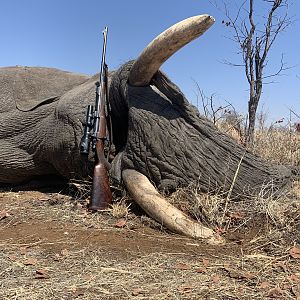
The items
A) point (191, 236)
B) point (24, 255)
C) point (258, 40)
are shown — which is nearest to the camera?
point (24, 255)

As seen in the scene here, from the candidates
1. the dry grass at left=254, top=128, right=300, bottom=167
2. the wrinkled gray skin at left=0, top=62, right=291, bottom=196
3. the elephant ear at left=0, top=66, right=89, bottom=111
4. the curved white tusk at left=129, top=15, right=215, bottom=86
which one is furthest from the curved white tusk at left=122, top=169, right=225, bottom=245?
the dry grass at left=254, top=128, right=300, bottom=167

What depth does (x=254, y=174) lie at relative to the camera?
13.5ft

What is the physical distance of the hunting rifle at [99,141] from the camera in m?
4.16

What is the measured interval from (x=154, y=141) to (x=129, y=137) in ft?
0.92

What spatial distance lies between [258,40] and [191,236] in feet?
15.3

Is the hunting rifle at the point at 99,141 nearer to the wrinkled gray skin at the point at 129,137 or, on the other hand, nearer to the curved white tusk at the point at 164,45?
the wrinkled gray skin at the point at 129,137

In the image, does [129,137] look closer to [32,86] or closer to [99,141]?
[99,141]

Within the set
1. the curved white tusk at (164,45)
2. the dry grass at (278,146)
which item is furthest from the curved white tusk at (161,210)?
the dry grass at (278,146)

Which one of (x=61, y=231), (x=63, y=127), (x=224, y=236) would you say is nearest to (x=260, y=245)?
(x=224, y=236)

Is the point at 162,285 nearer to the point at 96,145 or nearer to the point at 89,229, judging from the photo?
the point at 89,229

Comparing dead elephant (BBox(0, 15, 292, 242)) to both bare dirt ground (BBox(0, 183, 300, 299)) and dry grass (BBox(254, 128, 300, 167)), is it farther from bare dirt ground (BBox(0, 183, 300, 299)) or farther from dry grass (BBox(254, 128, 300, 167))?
dry grass (BBox(254, 128, 300, 167))

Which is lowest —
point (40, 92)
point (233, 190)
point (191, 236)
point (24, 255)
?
point (24, 255)

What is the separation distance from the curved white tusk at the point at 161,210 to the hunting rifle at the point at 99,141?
0.21 meters

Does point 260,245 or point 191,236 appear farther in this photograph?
point 191,236
